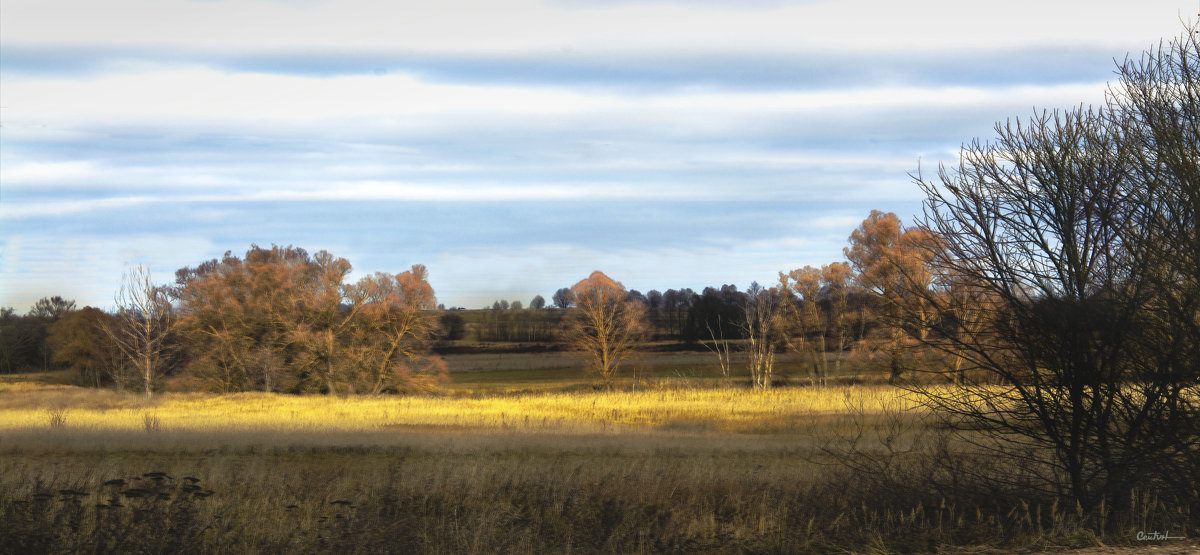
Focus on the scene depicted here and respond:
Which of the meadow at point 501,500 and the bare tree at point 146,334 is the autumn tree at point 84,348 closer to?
the bare tree at point 146,334

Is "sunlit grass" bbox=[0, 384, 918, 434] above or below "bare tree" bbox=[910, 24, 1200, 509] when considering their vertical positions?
below

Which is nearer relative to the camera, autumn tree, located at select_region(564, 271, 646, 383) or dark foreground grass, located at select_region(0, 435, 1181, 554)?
dark foreground grass, located at select_region(0, 435, 1181, 554)

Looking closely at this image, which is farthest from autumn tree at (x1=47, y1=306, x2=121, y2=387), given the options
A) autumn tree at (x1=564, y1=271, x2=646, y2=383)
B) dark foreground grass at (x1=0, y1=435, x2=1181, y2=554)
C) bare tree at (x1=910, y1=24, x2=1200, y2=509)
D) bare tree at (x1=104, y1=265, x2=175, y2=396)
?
bare tree at (x1=910, y1=24, x2=1200, y2=509)

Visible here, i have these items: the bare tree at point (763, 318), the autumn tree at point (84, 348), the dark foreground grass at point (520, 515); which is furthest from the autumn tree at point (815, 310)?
the autumn tree at point (84, 348)

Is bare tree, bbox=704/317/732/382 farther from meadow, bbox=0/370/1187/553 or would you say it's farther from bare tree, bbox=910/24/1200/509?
bare tree, bbox=910/24/1200/509

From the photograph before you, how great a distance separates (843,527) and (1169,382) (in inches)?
152

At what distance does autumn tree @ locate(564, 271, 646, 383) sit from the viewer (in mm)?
62438

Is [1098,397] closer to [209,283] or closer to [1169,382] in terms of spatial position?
[1169,382]

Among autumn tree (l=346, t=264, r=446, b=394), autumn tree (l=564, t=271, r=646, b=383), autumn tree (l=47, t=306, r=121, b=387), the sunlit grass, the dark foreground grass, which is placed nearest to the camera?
the dark foreground grass

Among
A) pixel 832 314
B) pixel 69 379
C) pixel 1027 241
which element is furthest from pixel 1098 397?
pixel 69 379

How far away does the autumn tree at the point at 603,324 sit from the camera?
62438 mm
